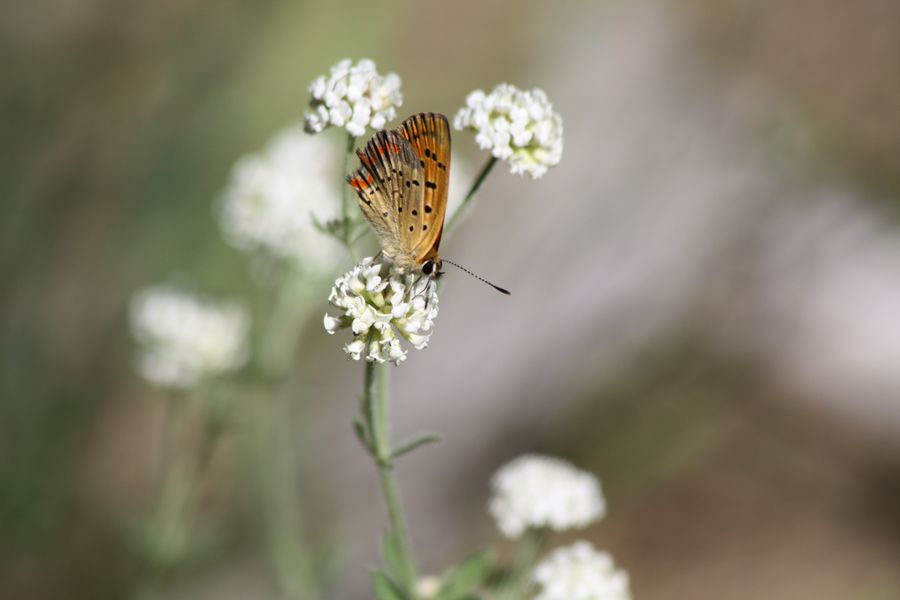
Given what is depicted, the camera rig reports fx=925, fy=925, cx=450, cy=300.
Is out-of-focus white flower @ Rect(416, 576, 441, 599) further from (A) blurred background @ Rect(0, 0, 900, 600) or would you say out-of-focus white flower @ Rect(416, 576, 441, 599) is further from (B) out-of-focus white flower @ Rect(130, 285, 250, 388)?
(A) blurred background @ Rect(0, 0, 900, 600)

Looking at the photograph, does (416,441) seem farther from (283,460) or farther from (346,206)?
(283,460)

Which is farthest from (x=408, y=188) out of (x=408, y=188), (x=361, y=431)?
(x=361, y=431)

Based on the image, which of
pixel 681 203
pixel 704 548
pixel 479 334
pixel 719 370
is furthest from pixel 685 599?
pixel 681 203

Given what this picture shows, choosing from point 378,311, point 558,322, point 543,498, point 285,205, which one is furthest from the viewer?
point 558,322

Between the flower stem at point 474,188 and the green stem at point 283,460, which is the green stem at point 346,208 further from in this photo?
the green stem at point 283,460

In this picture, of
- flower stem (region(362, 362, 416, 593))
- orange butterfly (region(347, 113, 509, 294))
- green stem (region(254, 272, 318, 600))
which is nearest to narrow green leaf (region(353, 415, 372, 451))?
flower stem (region(362, 362, 416, 593))

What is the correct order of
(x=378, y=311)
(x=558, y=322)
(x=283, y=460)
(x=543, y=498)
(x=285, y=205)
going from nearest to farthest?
(x=378, y=311) → (x=543, y=498) → (x=285, y=205) → (x=283, y=460) → (x=558, y=322)
